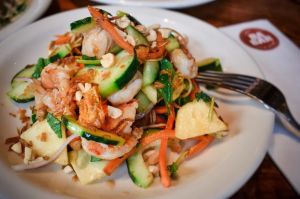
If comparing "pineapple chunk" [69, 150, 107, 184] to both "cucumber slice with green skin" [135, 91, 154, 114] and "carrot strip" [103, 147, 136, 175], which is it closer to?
"carrot strip" [103, 147, 136, 175]

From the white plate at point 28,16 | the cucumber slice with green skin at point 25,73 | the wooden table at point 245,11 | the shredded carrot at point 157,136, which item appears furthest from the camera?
the wooden table at point 245,11

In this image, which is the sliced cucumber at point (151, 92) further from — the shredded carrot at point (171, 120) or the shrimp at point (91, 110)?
the shrimp at point (91, 110)

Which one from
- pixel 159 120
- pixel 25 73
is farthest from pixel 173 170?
pixel 25 73

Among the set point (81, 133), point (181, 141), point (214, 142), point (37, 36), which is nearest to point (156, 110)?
point (181, 141)

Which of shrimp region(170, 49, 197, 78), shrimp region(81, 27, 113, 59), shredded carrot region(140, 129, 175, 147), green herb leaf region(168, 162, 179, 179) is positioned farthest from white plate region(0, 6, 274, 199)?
shrimp region(81, 27, 113, 59)

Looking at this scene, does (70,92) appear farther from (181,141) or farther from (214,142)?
(214,142)

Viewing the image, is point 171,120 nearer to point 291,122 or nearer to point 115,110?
point 115,110

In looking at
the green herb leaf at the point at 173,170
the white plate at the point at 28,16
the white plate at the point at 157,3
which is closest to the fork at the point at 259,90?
the green herb leaf at the point at 173,170
